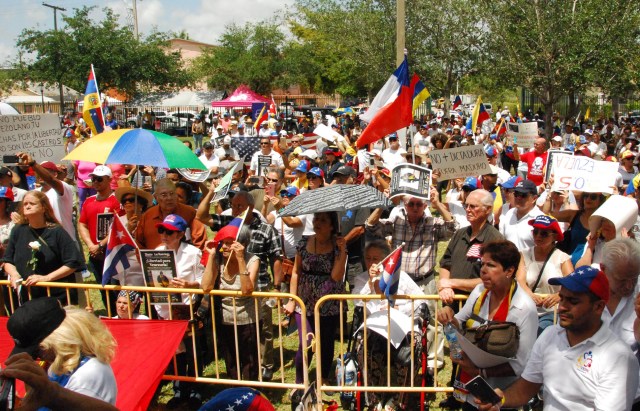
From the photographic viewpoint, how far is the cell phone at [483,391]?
11.6ft

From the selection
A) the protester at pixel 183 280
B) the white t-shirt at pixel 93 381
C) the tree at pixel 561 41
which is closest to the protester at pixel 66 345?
the white t-shirt at pixel 93 381

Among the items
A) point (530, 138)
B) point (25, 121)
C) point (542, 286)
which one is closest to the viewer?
point (542, 286)

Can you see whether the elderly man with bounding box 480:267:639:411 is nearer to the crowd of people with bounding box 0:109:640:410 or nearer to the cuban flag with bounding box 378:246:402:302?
the crowd of people with bounding box 0:109:640:410

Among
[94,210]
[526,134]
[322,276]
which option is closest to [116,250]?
[322,276]

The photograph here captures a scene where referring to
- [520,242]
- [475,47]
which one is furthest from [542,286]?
[475,47]

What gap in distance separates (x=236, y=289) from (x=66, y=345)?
2.48 metres

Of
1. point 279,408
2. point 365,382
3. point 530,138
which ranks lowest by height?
point 279,408

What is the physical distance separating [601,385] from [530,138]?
35.9ft

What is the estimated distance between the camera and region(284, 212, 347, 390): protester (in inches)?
228

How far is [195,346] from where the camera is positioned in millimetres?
5777

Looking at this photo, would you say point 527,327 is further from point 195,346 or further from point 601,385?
point 195,346

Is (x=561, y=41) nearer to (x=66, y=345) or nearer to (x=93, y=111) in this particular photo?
(x=93, y=111)

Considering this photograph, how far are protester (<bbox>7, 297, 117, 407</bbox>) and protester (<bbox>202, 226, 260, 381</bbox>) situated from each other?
6.80ft

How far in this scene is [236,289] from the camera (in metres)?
5.82
